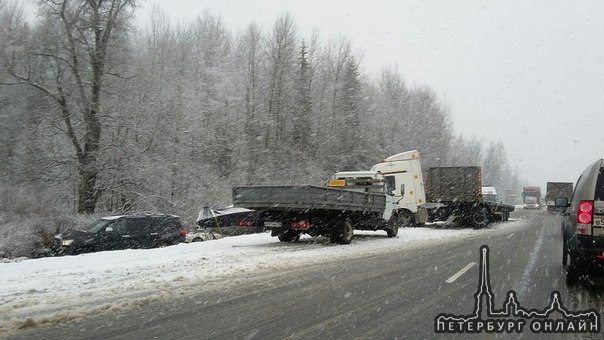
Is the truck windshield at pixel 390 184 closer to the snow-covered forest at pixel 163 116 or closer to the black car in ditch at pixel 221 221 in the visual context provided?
the black car in ditch at pixel 221 221

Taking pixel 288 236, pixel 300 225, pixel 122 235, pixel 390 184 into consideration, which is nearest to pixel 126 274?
pixel 300 225

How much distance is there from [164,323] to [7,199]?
→ 2059cm

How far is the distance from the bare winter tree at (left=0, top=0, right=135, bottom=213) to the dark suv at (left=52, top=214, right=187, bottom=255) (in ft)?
37.4

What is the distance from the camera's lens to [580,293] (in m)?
7.15

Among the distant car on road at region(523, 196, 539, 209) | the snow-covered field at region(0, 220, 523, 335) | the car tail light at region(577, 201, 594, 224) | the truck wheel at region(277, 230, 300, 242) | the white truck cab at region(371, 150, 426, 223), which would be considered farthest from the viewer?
the distant car on road at region(523, 196, 539, 209)

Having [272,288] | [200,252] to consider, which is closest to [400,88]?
[200,252]

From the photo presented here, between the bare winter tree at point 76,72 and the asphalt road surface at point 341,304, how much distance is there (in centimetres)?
2065

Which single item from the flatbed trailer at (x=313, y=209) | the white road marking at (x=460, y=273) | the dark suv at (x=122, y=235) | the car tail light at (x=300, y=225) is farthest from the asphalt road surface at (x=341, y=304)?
the dark suv at (x=122, y=235)

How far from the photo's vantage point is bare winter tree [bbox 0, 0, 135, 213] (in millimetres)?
26250

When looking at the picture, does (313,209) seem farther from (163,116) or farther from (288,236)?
(163,116)

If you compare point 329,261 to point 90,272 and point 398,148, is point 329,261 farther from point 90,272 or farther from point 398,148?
point 398,148

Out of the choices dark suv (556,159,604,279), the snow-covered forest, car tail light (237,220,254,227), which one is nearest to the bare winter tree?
the snow-covered forest

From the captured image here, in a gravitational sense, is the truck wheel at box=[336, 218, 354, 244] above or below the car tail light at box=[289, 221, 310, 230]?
below

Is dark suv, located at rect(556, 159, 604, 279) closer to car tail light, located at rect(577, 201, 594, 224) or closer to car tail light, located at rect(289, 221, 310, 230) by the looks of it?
car tail light, located at rect(577, 201, 594, 224)
